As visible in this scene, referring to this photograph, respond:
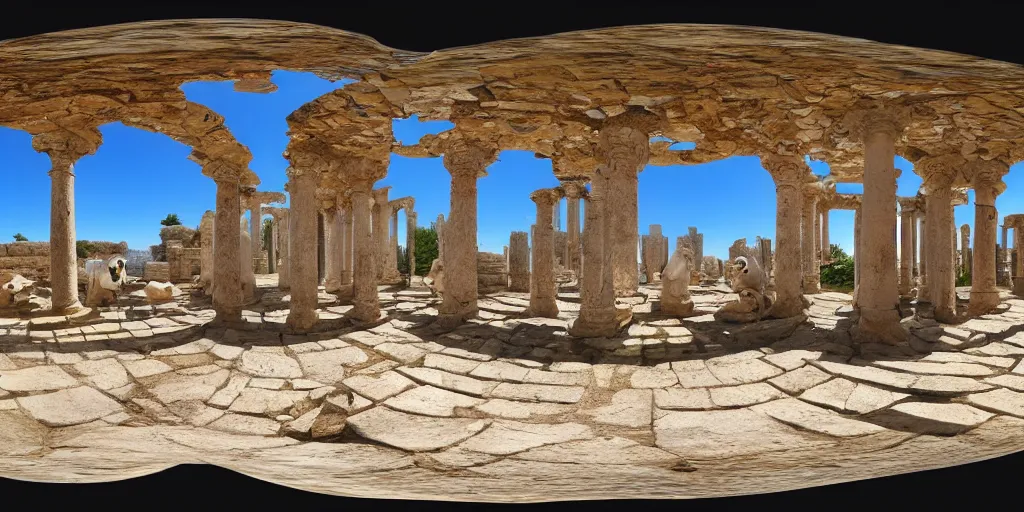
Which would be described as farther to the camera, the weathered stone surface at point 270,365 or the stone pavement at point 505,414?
the weathered stone surface at point 270,365

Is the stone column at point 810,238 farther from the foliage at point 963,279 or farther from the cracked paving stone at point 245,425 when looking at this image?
the cracked paving stone at point 245,425

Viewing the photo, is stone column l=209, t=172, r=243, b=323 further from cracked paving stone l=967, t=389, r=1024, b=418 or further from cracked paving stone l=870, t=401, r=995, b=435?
cracked paving stone l=967, t=389, r=1024, b=418

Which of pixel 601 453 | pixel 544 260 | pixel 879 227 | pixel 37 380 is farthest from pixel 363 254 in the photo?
pixel 879 227

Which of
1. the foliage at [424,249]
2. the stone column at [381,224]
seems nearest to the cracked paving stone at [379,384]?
the stone column at [381,224]

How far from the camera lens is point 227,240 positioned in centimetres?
563

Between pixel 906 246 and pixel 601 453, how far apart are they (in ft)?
32.2

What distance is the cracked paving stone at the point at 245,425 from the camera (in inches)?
76.7

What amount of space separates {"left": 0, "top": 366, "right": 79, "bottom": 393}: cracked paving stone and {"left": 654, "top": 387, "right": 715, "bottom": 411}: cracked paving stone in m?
3.30

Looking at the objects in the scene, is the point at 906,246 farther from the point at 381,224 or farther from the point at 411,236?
the point at 411,236

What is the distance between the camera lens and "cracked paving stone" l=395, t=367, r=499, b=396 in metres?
2.40

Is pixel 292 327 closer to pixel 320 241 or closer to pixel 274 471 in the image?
pixel 274 471

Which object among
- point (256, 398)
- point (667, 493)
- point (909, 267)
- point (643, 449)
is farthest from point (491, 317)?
point (909, 267)

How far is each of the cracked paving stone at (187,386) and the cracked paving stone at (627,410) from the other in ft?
6.60

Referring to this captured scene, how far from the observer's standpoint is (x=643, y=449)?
1.77m
